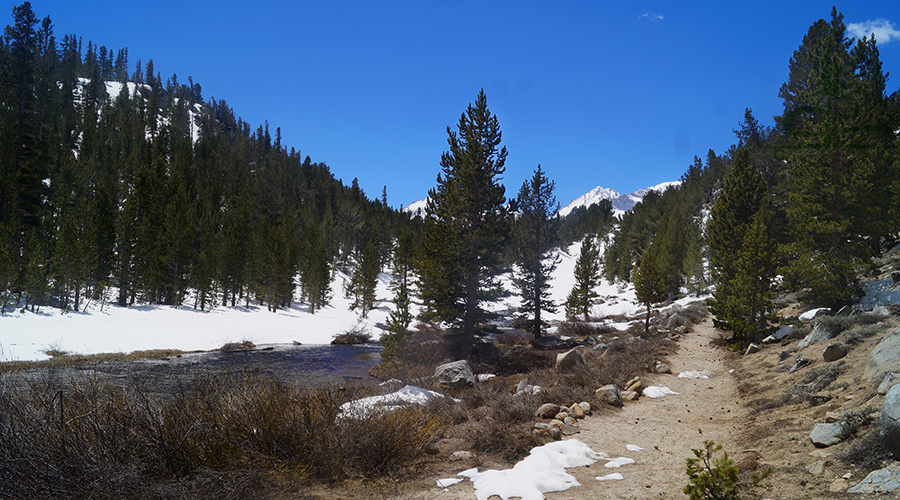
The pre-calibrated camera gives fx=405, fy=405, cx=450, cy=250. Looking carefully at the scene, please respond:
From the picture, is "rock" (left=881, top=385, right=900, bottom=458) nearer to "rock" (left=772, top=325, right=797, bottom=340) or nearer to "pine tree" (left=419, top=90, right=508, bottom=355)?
"rock" (left=772, top=325, right=797, bottom=340)

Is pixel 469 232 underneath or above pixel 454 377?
above

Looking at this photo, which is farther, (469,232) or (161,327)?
(161,327)

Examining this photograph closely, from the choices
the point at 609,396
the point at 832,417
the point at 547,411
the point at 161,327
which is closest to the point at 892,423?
the point at 832,417

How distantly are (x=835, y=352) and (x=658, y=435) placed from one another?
583cm

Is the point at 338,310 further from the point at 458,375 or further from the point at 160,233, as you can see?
the point at 458,375

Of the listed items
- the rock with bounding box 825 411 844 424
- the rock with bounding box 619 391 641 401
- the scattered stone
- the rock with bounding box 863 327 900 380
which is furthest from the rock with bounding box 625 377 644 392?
the scattered stone

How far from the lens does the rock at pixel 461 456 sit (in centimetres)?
659

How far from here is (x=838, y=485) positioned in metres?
4.32

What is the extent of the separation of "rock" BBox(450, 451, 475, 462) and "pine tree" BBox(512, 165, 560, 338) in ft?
77.9

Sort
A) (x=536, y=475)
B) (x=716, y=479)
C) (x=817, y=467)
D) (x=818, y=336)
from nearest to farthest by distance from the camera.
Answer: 1. (x=716, y=479)
2. (x=817, y=467)
3. (x=536, y=475)
4. (x=818, y=336)

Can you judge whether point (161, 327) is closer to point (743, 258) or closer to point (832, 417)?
point (743, 258)

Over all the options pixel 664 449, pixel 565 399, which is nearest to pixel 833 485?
pixel 664 449

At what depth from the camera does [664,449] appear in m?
7.11

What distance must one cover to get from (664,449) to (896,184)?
19.6 metres
